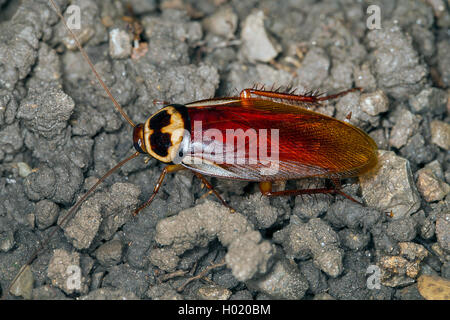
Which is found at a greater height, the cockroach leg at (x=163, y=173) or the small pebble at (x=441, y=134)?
the small pebble at (x=441, y=134)

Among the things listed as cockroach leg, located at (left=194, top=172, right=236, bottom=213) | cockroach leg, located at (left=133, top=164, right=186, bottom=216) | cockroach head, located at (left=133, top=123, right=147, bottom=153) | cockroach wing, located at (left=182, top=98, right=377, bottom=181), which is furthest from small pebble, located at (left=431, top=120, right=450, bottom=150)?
cockroach head, located at (left=133, top=123, right=147, bottom=153)

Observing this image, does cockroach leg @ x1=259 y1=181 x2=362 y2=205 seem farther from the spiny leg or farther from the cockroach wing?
the spiny leg

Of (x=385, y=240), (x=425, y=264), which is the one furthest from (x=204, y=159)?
(x=425, y=264)

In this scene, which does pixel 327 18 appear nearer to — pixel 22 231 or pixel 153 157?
pixel 153 157

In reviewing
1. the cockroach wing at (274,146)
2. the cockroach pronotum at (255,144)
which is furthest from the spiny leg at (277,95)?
the cockroach wing at (274,146)

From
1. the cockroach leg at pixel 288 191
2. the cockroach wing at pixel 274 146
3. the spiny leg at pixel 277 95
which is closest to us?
the cockroach wing at pixel 274 146

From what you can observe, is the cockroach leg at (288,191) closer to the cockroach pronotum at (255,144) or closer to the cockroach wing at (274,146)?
the cockroach pronotum at (255,144)

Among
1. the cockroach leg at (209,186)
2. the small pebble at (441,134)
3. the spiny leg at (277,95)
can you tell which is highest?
the spiny leg at (277,95)

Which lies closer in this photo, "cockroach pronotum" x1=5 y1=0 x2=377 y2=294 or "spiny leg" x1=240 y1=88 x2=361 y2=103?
"cockroach pronotum" x1=5 y1=0 x2=377 y2=294
